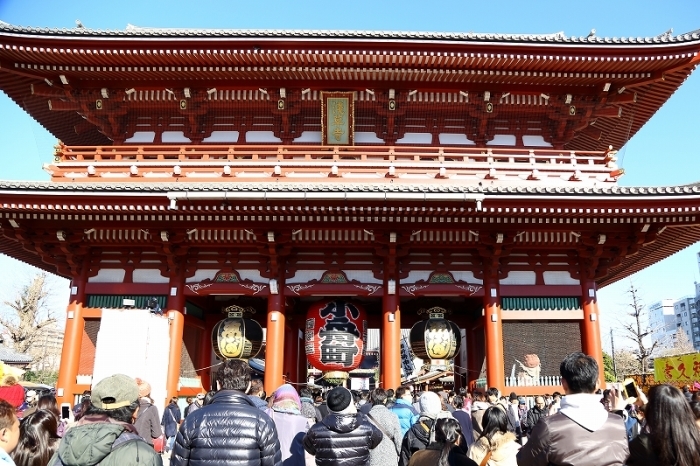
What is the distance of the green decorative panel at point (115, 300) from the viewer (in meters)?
13.0

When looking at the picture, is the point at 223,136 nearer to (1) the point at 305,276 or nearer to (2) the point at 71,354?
(1) the point at 305,276

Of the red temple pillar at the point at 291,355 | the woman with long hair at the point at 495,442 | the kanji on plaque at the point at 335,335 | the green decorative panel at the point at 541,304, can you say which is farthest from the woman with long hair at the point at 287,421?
the red temple pillar at the point at 291,355

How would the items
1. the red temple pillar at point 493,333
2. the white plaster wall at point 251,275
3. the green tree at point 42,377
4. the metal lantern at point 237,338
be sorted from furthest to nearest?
Answer: the green tree at point 42,377 < the white plaster wall at point 251,275 < the metal lantern at point 237,338 < the red temple pillar at point 493,333

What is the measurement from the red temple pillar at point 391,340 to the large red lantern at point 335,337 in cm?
66

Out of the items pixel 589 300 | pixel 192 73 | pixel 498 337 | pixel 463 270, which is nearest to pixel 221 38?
pixel 192 73

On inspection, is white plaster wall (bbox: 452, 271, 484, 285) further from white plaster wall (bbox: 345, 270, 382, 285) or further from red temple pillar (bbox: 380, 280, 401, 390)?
white plaster wall (bbox: 345, 270, 382, 285)

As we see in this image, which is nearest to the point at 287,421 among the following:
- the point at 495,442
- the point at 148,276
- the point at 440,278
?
the point at 495,442

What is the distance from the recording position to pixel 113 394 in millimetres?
3279

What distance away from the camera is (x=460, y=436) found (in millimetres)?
4410

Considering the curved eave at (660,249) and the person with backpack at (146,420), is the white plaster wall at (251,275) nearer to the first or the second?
the person with backpack at (146,420)

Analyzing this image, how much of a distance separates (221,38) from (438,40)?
5.55m

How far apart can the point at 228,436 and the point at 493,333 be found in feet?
32.6

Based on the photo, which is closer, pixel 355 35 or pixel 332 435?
pixel 332 435

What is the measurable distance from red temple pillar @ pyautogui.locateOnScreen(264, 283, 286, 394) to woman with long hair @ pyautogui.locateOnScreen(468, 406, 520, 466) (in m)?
8.37
